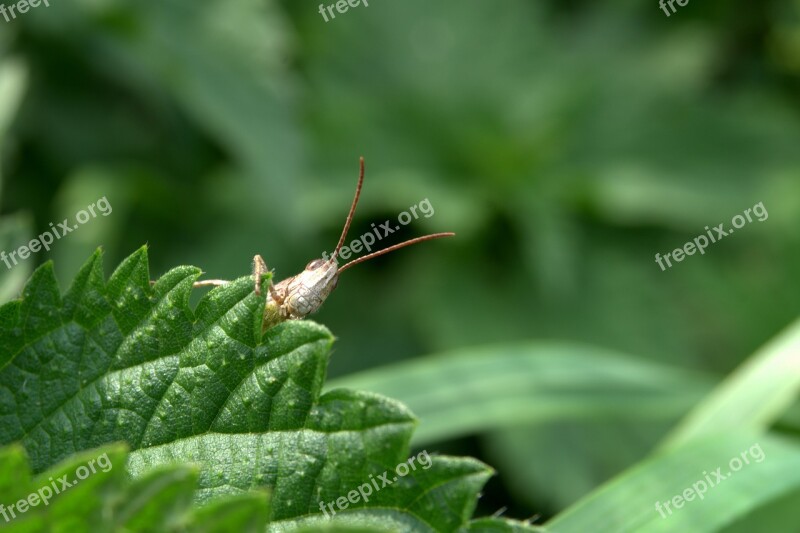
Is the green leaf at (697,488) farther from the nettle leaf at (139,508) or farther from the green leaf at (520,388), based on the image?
the nettle leaf at (139,508)

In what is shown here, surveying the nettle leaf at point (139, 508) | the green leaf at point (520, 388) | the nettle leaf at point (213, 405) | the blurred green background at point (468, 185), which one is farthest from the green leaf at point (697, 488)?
the blurred green background at point (468, 185)

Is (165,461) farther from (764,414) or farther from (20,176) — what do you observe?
(20,176)

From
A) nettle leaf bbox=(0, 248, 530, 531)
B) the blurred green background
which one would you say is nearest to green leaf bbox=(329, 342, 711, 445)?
the blurred green background

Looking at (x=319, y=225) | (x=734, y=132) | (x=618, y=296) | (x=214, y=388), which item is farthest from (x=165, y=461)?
(x=734, y=132)

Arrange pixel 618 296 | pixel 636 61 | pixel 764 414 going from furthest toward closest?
1. pixel 636 61
2. pixel 618 296
3. pixel 764 414

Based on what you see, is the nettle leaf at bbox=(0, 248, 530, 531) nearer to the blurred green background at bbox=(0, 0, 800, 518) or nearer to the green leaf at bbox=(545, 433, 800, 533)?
the green leaf at bbox=(545, 433, 800, 533)

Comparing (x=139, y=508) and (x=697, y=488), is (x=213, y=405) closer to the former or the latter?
(x=139, y=508)
